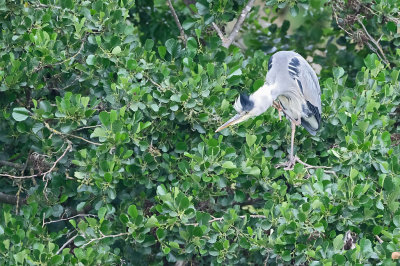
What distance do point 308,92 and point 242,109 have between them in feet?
2.02

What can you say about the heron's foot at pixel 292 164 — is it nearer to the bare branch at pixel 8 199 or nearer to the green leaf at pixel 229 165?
the green leaf at pixel 229 165

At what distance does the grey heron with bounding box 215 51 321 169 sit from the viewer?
15.4 ft

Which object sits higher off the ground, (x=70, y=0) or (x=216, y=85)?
(x=70, y=0)

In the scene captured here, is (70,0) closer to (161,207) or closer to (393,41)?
(161,207)

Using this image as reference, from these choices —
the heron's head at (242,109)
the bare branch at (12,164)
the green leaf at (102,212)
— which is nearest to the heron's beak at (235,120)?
the heron's head at (242,109)

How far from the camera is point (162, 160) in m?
4.56

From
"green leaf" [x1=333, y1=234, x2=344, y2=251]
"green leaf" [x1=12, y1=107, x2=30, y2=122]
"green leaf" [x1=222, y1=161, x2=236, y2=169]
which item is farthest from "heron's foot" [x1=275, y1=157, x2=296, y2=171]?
"green leaf" [x1=12, y1=107, x2=30, y2=122]

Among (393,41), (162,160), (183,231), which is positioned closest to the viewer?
(183,231)

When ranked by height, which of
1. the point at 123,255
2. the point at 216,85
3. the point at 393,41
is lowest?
the point at 123,255

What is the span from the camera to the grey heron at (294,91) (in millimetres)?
4695

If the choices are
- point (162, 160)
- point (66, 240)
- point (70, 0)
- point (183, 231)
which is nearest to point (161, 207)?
point (183, 231)

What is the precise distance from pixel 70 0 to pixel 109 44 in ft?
1.46

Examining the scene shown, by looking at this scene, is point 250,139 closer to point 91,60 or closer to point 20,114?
point 91,60

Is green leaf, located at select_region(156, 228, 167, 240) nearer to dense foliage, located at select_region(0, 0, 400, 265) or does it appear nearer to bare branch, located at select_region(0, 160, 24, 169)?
dense foliage, located at select_region(0, 0, 400, 265)
